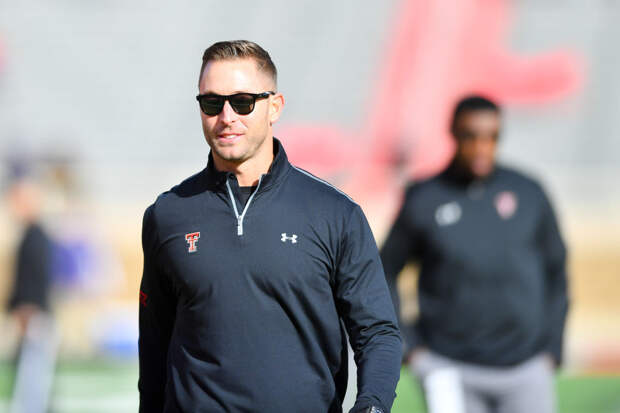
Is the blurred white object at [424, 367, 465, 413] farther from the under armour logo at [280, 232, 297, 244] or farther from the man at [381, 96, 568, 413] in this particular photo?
the under armour logo at [280, 232, 297, 244]

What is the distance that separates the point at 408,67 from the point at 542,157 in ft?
8.75

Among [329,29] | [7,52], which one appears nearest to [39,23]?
[7,52]

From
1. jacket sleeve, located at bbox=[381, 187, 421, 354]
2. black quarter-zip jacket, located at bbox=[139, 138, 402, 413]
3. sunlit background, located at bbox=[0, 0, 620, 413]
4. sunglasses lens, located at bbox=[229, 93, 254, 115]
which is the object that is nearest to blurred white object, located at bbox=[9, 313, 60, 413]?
jacket sleeve, located at bbox=[381, 187, 421, 354]

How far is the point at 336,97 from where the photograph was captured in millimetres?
18641

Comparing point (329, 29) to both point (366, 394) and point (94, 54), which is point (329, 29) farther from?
point (366, 394)

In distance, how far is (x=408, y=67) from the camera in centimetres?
1858

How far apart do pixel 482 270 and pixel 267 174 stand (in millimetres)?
2302

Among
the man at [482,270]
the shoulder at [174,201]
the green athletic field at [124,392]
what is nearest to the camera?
the shoulder at [174,201]

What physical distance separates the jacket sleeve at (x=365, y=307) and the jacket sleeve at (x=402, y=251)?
2.25 metres

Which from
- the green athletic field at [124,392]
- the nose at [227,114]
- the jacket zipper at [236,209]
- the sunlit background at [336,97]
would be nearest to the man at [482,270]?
the jacket zipper at [236,209]

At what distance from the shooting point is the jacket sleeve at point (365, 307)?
3104mm

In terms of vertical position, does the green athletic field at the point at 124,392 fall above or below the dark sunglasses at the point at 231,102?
below

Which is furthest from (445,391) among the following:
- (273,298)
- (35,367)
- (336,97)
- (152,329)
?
(336,97)

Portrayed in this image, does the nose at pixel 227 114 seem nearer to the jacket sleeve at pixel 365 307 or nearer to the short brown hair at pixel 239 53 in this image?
the short brown hair at pixel 239 53
